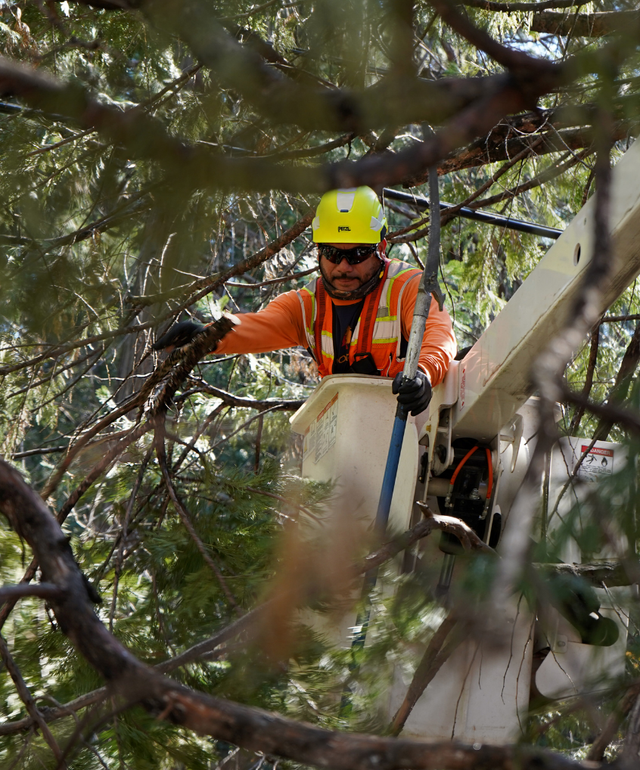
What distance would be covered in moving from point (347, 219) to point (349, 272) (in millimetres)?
272

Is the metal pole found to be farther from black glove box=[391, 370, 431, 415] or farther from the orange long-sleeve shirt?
the orange long-sleeve shirt

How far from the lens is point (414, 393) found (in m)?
2.77

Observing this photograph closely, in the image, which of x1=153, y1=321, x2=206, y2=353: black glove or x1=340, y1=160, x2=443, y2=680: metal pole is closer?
x1=340, y1=160, x2=443, y2=680: metal pole

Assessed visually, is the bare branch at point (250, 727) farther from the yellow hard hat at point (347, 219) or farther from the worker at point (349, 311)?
the yellow hard hat at point (347, 219)

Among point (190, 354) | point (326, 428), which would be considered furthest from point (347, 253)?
point (190, 354)

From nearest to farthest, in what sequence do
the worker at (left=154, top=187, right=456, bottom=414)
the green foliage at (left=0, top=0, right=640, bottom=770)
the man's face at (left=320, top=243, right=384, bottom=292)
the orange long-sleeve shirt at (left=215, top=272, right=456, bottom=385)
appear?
the green foliage at (left=0, top=0, right=640, bottom=770) → the orange long-sleeve shirt at (left=215, top=272, right=456, bottom=385) → the worker at (left=154, top=187, right=456, bottom=414) → the man's face at (left=320, top=243, right=384, bottom=292)

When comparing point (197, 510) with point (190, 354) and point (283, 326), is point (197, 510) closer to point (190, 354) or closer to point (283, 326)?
point (190, 354)

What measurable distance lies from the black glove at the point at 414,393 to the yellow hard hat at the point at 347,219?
3.46ft

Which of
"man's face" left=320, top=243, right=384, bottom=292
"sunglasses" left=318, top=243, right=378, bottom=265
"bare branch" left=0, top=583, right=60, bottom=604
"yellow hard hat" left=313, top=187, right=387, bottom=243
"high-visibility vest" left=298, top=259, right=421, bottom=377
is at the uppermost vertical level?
"yellow hard hat" left=313, top=187, right=387, bottom=243

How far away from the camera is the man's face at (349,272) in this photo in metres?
3.85

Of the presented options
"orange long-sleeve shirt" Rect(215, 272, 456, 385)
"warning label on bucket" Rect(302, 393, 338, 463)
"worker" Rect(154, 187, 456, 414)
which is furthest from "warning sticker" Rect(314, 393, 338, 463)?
"orange long-sleeve shirt" Rect(215, 272, 456, 385)

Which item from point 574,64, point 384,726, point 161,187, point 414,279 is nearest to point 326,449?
point 414,279

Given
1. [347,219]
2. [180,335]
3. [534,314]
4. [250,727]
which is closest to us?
[250,727]

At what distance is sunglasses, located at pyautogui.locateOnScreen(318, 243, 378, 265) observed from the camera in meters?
3.76
